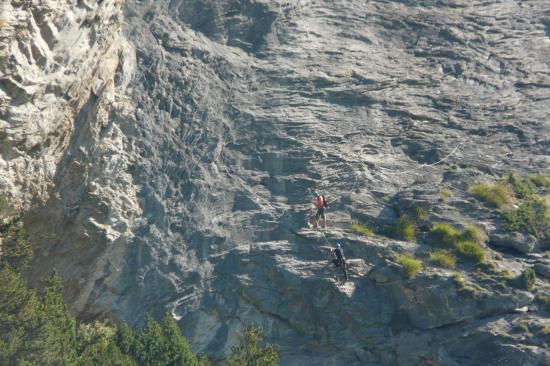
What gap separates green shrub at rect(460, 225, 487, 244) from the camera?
24.5 metres

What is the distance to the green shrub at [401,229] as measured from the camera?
24.8m

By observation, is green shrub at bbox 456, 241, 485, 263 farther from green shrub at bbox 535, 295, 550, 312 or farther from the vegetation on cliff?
the vegetation on cliff

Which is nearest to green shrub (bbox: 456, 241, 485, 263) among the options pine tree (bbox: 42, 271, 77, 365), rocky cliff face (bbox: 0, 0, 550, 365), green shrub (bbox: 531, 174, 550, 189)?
rocky cliff face (bbox: 0, 0, 550, 365)

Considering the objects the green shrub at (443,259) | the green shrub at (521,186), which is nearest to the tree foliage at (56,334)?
the green shrub at (443,259)

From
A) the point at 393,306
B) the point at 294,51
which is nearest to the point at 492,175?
the point at 393,306

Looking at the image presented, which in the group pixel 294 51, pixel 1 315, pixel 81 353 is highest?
pixel 294 51

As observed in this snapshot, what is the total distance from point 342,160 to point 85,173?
26.5ft

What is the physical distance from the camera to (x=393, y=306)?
2327 cm

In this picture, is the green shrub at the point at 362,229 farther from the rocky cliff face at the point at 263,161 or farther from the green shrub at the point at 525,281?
the green shrub at the point at 525,281

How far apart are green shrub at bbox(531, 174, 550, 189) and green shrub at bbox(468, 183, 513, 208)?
1.21m

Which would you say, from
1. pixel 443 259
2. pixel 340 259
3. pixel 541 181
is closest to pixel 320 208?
pixel 340 259

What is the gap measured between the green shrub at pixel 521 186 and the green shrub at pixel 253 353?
9.34 metres

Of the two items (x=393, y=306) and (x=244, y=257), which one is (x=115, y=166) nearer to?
(x=244, y=257)

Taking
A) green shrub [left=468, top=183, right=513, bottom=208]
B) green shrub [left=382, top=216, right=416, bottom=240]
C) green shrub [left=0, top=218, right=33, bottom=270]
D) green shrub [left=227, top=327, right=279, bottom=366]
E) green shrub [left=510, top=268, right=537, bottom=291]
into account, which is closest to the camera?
green shrub [left=227, top=327, right=279, bottom=366]
